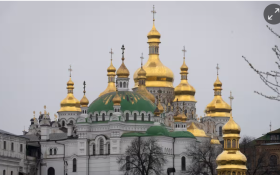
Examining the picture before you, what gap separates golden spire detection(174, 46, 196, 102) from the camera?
92250mm

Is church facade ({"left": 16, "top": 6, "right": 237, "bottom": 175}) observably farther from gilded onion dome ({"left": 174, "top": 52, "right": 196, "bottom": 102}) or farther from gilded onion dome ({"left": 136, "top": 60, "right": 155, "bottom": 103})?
gilded onion dome ({"left": 174, "top": 52, "right": 196, "bottom": 102})

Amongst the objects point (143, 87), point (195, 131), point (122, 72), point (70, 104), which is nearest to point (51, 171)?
point (122, 72)

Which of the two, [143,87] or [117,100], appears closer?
[117,100]

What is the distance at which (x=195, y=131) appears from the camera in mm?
83875

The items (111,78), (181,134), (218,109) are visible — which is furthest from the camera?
(218,109)

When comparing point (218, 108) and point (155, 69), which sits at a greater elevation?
point (155, 69)

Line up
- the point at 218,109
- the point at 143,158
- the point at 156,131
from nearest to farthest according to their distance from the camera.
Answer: the point at 143,158 → the point at 156,131 → the point at 218,109

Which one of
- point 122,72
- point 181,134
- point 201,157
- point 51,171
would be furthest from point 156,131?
point 51,171

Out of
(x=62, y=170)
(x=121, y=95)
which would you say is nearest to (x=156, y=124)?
(x=121, y=95)

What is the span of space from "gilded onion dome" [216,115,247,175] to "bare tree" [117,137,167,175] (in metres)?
25.6

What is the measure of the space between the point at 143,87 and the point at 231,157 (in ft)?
146

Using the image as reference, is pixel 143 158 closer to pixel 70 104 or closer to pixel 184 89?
pixel 184 89

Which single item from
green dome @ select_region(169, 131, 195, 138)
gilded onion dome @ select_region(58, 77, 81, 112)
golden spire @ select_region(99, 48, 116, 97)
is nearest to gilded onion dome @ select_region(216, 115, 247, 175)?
green dome @ select_region(169, 131, 195, 138)

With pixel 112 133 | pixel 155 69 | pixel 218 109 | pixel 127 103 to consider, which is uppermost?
pixel 155 69
